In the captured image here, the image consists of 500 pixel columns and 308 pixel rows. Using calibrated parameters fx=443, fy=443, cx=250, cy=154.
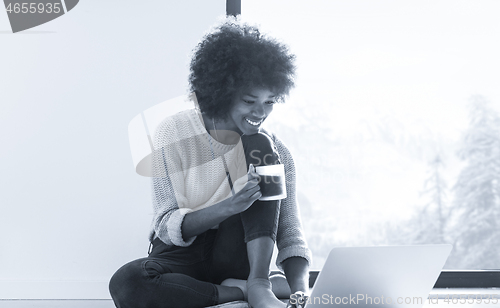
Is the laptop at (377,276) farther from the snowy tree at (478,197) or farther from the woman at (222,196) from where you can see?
the snowy tree at (478,197)

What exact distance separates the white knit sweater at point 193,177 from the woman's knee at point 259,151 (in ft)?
0.19

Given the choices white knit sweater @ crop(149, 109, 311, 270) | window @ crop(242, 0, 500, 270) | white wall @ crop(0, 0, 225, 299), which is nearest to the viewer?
white knit sweater @ crop(149, 109, 311, 270)

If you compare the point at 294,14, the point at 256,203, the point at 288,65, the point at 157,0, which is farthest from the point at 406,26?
the point at 256,203

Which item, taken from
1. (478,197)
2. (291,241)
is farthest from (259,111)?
(478,197)

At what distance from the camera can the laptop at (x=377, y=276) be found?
928 mm

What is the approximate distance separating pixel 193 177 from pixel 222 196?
0.12 m

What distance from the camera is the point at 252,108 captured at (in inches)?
58.9

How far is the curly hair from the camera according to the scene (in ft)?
5.03

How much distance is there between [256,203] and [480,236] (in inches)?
64.6

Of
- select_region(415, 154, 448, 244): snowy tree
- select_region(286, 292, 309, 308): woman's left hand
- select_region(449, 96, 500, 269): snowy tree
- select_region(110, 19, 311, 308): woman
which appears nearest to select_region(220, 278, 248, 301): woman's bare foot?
select_region(110, 19, 311, 308): woman

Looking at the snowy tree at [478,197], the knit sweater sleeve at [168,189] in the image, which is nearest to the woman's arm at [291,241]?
the knit sweater sleeve at [168,189]

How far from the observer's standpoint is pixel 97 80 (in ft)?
6.81

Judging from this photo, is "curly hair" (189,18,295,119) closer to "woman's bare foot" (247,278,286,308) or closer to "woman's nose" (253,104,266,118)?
"woman's nose" (253,104,266,118)

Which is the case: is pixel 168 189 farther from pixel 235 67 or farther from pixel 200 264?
pixel 235 67
